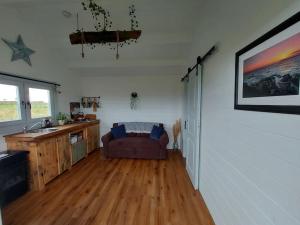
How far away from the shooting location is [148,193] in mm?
2500

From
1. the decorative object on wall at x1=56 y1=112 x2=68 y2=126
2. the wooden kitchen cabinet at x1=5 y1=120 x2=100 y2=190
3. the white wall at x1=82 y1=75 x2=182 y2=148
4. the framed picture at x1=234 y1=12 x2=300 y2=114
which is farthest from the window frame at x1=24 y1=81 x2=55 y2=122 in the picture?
the framed picture at x1=234 y1=12 x2=300 y2=114

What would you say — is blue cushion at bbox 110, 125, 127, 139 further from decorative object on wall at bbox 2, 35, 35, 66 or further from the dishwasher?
decorative object on wall at bbox 2, 35, 35, 66

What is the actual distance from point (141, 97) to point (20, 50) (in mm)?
2969

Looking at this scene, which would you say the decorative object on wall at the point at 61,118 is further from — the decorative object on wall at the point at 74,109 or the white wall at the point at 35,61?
the decorative object on wall at the point at 74,109

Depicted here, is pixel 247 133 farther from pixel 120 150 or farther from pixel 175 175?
pixel 120 150

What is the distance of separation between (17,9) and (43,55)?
2.82 feet

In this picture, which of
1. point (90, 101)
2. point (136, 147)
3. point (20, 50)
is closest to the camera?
point (20, 50)

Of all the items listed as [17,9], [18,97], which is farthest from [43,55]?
[18,97]

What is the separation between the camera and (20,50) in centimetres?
283

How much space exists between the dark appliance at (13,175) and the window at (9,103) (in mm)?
659

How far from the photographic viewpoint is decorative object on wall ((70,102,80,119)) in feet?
14.6

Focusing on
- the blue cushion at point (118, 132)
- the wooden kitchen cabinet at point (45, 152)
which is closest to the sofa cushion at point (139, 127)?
the blue cushion at point (118, 132)

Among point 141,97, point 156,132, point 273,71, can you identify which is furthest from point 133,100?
point 273,71

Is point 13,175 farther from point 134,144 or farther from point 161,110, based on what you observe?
point 161,110
